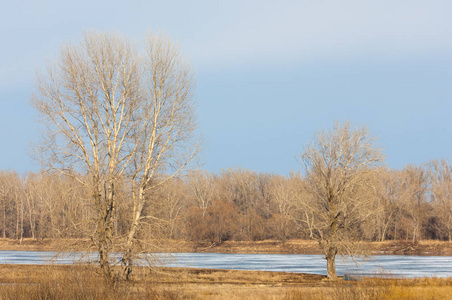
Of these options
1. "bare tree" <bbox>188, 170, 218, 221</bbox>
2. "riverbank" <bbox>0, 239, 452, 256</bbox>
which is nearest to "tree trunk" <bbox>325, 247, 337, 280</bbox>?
"riverbank" <bbox>0, 239, 452, 256</bbox>

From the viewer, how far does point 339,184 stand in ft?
114

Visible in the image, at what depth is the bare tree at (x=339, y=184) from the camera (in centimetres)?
3397

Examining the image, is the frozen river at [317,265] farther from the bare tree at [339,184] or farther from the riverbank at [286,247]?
the riverbank at [286,247]

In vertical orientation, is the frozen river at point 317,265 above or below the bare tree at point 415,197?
below

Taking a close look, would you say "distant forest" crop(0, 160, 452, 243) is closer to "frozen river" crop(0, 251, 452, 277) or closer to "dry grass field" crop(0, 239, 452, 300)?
"frozen river" crop(0, 251, 452, 277)

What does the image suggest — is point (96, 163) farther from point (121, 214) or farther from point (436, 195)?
point (436, 195)

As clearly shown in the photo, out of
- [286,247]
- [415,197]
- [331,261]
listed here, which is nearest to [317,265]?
[331,261]

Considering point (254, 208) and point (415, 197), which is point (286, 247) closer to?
point (254, 208)

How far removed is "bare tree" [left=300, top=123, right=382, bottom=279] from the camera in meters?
34.0

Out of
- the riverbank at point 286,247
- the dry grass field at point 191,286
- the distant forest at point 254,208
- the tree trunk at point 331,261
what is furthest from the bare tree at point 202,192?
the tree trunk at point 331,261

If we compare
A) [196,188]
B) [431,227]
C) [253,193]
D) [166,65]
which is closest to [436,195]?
[431,227]

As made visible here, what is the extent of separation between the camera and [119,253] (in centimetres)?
2553

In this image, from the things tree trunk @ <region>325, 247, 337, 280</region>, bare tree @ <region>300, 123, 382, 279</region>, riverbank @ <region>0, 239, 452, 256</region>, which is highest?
bare tree @ <region>300, 123, 382, 279</region>

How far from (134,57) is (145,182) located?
7.25m
